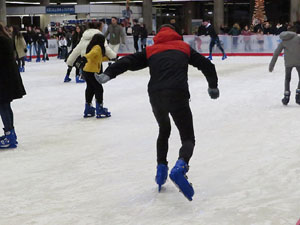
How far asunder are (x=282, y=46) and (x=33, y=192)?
5384 millimetres

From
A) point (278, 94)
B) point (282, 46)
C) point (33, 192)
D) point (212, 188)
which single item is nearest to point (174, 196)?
point (212, 188)

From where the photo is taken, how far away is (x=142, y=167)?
5.11m

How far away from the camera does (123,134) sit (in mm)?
6809

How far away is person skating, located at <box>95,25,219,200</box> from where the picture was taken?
13.0ft

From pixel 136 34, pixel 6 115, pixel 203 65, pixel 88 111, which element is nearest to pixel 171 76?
pixel 203 65

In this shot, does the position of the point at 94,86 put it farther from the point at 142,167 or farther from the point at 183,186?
the point at 183,186

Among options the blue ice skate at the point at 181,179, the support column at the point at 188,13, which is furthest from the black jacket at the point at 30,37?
the support column at the point at 188,13

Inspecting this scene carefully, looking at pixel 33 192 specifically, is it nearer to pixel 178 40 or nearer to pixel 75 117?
pixel 178 40

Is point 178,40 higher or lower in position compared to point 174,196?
higher

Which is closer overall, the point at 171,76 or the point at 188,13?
the point at 171,76

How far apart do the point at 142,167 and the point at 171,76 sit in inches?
53.9

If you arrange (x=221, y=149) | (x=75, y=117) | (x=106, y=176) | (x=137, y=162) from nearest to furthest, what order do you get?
(x=106, y=176)
(x=137, y=162)
(x=221, y=149)
(x=75, y=117)

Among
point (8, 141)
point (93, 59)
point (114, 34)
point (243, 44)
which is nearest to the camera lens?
point (8, 141)

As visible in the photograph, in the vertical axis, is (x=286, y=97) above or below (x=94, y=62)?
below
